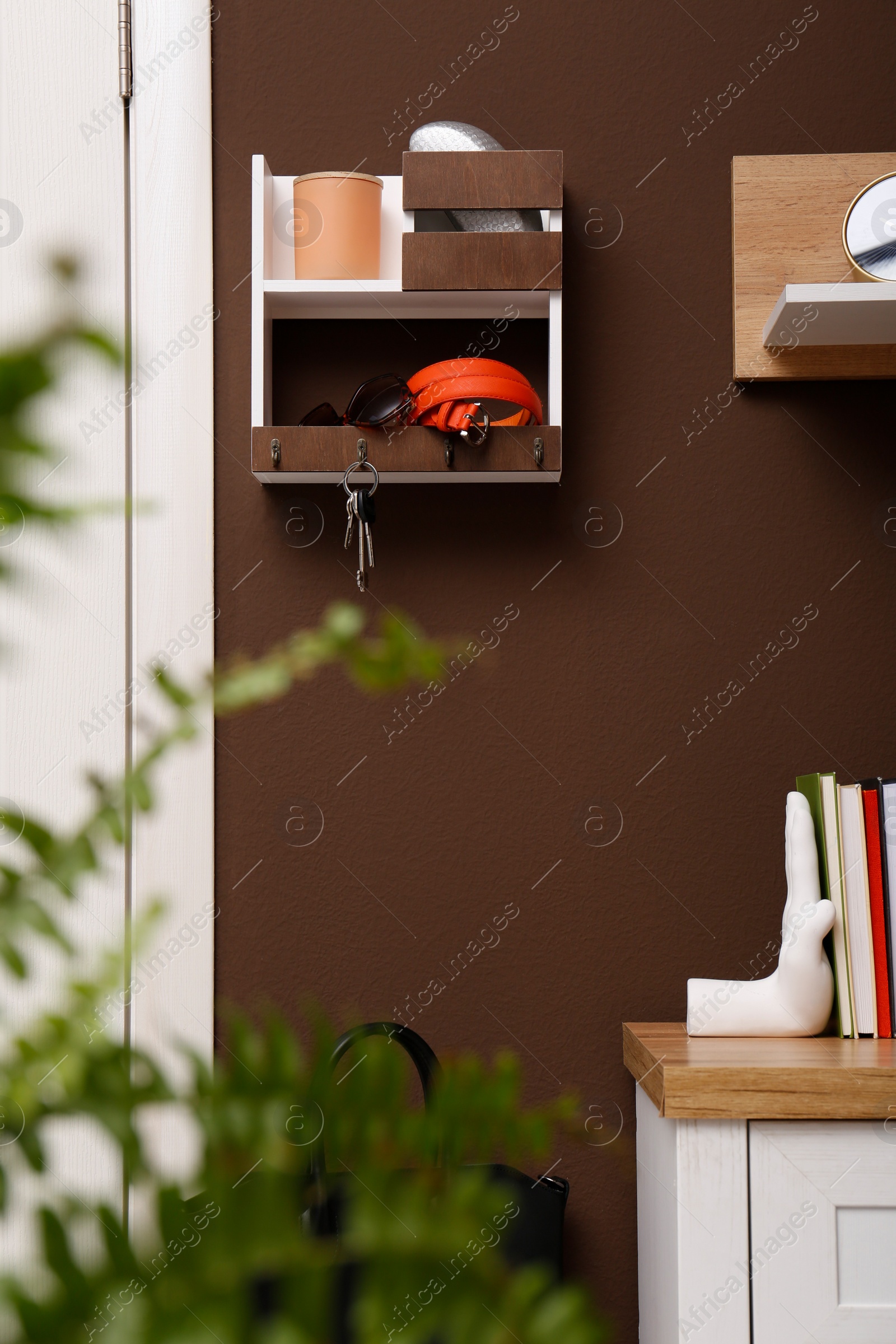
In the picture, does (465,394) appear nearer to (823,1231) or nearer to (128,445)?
(128,445)

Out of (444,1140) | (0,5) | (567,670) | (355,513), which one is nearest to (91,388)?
(355,513)

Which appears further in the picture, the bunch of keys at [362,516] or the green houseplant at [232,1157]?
the bunch of keys at [362,516]

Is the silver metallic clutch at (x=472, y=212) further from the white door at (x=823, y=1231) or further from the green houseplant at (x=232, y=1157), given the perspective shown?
the green houseplant at (x=232, y=1157)

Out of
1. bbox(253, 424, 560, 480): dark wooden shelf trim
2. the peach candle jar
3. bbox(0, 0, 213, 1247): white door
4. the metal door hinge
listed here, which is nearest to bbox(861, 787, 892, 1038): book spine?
bbox(253, 424, 560, 480): dark wooden shelf trim

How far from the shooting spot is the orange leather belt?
1.38m

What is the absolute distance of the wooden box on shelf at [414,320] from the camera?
1.40 meters

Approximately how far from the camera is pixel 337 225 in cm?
144

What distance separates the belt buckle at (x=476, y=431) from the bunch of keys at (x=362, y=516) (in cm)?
14

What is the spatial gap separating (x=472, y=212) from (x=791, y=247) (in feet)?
1.66

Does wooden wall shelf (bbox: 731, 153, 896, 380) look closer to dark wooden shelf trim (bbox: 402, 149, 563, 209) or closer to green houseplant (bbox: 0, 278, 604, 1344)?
dark wooden shelf trim (bbox: 402, 149, 563, 209)

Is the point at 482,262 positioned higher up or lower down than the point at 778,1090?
higher up

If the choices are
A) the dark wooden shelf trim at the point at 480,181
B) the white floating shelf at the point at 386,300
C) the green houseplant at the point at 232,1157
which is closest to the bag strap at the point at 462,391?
the white floating shelf at the point at 386,300

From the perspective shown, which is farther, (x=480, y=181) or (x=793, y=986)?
(x=480, y=181)

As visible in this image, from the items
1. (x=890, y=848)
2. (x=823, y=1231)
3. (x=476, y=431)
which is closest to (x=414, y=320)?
(x=476, y=431)
